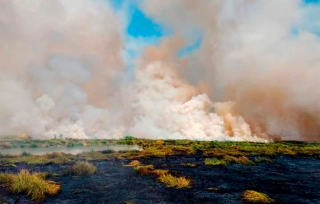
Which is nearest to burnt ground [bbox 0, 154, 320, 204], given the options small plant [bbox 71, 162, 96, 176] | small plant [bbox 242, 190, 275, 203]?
small plant [bbox 242, 190, 275, 203]

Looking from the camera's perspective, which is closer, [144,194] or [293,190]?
[144,194]

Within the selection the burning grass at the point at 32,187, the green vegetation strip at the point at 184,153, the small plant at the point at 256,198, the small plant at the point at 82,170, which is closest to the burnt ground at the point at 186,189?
the burning grass at the point at 32,187

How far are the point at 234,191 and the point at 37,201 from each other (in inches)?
628

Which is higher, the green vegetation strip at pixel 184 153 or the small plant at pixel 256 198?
the green vegetation strip at pixel 184 153

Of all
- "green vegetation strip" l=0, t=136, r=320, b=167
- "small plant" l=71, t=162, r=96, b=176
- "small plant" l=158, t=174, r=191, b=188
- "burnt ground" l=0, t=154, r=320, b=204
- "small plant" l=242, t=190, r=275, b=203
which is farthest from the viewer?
"green vegetation strip" l=0, t=136, r=320, b=167

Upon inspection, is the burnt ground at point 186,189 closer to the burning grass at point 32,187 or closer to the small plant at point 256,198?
the burning grass at point 32,187

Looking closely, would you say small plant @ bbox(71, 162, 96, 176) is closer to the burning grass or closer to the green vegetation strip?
the burning grass

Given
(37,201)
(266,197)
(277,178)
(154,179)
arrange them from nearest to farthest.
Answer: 1. (37,201)
2. (266,197)
3. (154,179)
4. (277,178)

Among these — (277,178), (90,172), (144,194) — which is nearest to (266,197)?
(144,194)

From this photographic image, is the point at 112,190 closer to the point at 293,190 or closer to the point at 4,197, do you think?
the point at 4,197

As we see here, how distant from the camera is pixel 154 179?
30.3 m

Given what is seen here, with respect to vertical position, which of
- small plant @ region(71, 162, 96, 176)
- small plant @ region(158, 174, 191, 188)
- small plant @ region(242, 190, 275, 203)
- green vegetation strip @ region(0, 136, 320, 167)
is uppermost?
green vegetation strip @ region(0, 136, 320, 167)

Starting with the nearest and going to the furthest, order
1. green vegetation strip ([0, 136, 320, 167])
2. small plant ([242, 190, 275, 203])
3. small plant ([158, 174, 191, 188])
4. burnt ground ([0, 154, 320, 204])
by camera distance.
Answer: small plant ([242, 190, 275, 203]) < burnt ground ([0, 154, 320, 204]) < small plant ([158, 174, 191, 188]) < green vegetation strip ([0, 136, 320, 167])

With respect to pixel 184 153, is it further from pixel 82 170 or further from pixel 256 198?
pixel 256 198
